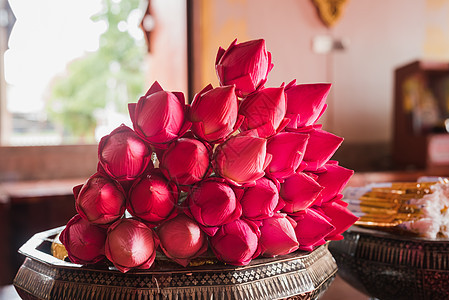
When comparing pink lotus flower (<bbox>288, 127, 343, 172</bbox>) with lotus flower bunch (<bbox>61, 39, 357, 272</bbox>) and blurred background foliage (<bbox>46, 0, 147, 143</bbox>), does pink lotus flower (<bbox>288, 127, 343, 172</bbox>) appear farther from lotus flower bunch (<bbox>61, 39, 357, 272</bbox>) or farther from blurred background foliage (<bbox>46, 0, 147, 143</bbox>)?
blurred background foliage (<bbox>46, 0, 147, 143</bbox>)

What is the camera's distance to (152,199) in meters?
0.32

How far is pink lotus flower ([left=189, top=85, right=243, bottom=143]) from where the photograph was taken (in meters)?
0.33

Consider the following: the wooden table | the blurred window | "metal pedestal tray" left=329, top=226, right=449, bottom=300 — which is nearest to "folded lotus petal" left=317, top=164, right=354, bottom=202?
"metal pedestal tray" left=329, top=226, right=449, bottom=300

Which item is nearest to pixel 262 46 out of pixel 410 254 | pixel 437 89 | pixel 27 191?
pixel 410 254

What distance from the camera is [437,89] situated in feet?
10.0

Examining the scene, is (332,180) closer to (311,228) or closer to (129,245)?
(311,228)

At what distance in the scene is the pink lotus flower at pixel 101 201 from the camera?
12.8 inches

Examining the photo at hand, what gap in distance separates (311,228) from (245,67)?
168 millimetres

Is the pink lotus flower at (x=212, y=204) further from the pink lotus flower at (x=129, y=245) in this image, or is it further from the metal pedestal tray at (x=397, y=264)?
the metal pedestal tray at (x=397, y=264)

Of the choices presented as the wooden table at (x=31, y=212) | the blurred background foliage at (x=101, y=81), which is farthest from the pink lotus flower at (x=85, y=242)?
the blurred background foliage at (x=101, y=81)

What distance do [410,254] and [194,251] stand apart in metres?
A: 0.27

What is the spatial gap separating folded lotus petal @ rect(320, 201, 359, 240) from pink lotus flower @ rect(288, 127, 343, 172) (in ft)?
0.19

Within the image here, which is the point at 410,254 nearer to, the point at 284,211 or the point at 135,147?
the point at 284,211

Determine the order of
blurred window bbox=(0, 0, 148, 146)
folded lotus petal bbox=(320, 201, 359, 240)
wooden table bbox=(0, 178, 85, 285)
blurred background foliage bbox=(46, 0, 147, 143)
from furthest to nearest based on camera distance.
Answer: blurred background foliage bbox=(46, 0, 147, 143) < blurred window bbox=(0, 0, 148, 146) < wooden table bbox=(0, 178, 85, 285) < folded lotus petal bbox=(320, 201, 359, 240)
